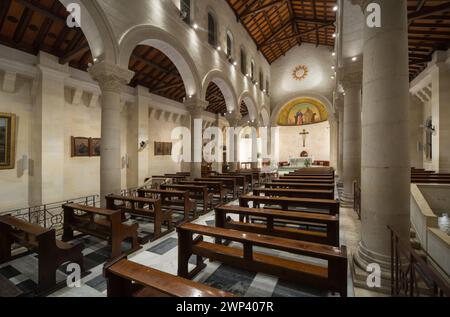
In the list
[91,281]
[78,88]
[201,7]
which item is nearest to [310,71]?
[201,7]

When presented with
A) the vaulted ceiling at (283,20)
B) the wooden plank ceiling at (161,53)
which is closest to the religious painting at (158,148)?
the wooden plank ceiling at (161,53)

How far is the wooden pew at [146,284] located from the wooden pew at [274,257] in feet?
2.96

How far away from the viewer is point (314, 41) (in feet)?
63.6

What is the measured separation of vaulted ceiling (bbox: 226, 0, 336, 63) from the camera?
1320 cm

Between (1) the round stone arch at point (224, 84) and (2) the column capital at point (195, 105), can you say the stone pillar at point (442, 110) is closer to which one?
(1) the round stone arch at point (224, 84)

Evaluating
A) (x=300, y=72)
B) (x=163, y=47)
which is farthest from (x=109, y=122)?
(x=300, y=72)

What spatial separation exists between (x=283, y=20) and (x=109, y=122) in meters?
16.3

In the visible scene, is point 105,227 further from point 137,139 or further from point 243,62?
point 243,62

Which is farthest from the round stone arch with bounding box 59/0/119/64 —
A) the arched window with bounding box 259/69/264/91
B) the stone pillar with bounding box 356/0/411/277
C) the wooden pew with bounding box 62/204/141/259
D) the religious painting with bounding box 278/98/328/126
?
the religious painting with bounding box 278/98/328/126

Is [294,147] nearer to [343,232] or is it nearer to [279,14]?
[279,14]

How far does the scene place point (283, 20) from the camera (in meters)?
16.3

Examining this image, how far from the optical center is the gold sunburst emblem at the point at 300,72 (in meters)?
19.9

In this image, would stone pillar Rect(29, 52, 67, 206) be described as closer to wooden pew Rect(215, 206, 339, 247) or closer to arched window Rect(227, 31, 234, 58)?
wooden pew Rect(215, 206, 339, 247)

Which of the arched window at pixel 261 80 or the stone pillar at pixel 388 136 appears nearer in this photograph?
the stone pillar at pixel 388 136
